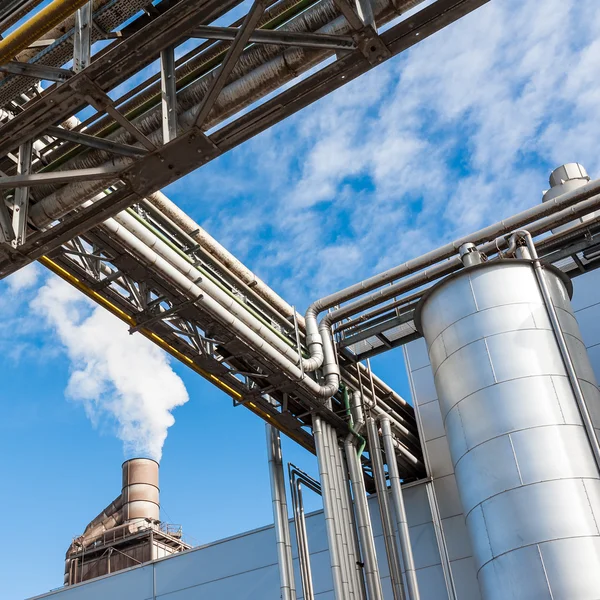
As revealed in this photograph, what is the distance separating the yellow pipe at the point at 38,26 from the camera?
8.10 m

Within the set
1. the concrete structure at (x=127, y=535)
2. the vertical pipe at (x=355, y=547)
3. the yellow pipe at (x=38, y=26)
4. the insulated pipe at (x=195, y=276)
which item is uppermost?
the concrete structure at (x=127, y=535)

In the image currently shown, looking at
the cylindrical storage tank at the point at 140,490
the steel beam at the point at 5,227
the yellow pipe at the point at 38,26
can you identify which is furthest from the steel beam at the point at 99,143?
the cylindrical storage tank at the point at 140,490

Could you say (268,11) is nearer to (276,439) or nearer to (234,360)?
(234,360)

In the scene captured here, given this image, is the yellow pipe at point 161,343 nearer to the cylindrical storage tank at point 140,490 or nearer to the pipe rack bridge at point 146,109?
the pipe rack bridge at point 146,109

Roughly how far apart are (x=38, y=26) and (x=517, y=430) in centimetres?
1046

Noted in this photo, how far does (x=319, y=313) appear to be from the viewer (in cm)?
1859

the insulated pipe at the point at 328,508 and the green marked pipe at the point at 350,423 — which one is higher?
the green marked pipe at the point at 350,423

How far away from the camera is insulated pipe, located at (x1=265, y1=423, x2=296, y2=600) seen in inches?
663

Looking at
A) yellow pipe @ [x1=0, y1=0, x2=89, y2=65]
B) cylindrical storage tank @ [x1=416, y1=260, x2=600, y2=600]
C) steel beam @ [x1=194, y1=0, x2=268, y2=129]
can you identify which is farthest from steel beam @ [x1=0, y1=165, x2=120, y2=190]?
cylindrical storage tank @ [x1=416, y1=260, x2=600, y2=600]

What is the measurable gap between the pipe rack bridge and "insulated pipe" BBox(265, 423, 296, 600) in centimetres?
462

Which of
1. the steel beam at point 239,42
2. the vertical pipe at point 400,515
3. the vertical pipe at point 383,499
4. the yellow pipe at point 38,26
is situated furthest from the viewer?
the vertical pipe at point 383,499

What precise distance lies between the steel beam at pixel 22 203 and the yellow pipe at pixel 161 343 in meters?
1.98

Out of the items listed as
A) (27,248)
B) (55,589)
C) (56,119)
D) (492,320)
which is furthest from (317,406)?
(55,589)

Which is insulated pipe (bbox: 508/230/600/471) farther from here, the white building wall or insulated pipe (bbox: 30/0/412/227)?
insulated pipe (bbox: 30/0/412/227)
